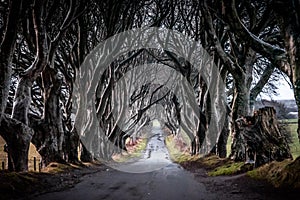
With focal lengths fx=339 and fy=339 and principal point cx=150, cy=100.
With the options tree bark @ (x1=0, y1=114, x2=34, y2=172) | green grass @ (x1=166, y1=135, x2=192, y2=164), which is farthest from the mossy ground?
green grass @ (x1=166, y1=135, x2=192, y2=164)

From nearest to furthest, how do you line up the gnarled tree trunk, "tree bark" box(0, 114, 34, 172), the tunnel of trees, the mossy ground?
the mossy ground → the tunnel of trees → the gnarled tree trunk → "tree bark" box(0, 114, 34, 172)

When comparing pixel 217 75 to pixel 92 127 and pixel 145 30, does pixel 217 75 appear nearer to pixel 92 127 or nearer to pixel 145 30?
pixel 145 30

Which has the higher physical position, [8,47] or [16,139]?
[8,47]

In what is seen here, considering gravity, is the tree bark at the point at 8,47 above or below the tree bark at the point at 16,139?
above

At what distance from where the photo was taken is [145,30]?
22.5 m

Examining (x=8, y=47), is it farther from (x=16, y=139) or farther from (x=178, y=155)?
(x=178, y=155)

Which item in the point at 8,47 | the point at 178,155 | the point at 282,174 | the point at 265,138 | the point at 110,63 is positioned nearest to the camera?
the point at 282,174

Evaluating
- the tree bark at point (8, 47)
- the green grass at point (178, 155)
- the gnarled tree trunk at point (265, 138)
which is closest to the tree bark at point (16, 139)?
the tree bark at point (8, 47)

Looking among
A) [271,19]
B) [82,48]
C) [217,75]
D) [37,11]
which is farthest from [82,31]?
[271,19]

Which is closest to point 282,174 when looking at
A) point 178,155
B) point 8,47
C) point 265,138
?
point 265,138

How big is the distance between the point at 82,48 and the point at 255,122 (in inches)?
411

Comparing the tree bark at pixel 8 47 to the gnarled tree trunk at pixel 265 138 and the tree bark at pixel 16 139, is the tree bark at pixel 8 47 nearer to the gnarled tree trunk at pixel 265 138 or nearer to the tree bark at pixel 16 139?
the tree bark at pixel 16 139

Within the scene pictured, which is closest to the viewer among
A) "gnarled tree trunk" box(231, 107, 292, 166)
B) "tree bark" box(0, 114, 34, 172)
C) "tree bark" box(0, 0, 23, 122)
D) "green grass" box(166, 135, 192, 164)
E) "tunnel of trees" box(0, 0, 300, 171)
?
"tree bark" box(0, 0, 23, 122)

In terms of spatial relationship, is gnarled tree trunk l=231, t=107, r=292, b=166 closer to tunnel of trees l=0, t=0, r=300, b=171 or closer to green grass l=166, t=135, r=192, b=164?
tunnel of trees l=0, t=0, r=300, b=171
